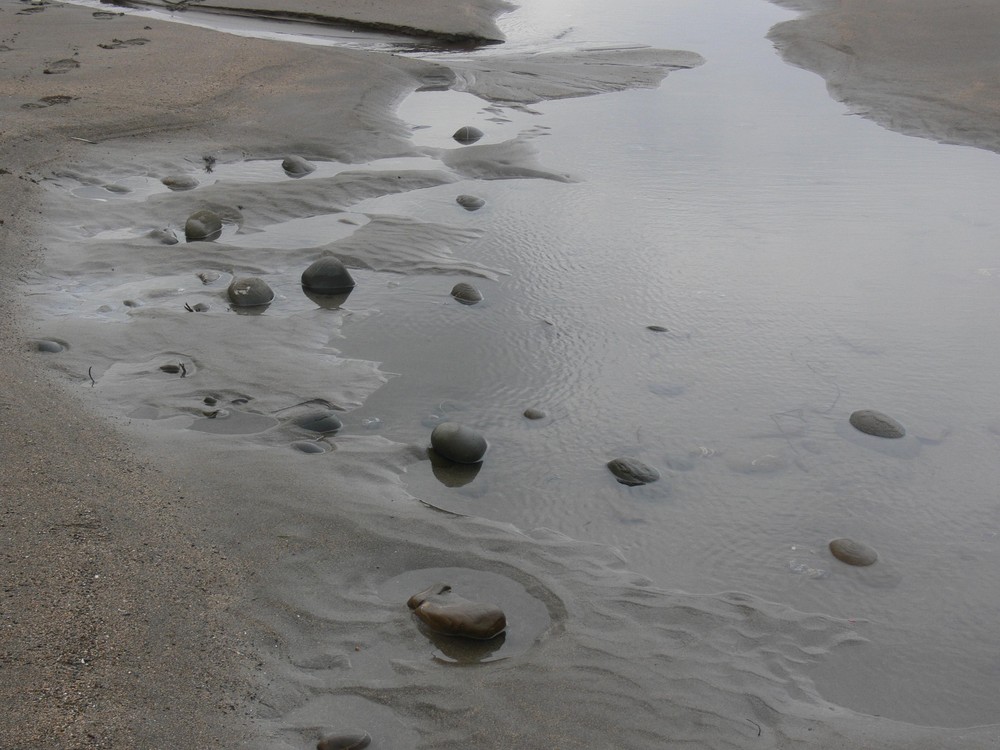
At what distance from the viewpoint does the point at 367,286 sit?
5219 mm

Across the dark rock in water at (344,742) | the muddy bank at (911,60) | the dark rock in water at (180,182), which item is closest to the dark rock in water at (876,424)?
the dark rock in water at (344,742)

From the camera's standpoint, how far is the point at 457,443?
362cm

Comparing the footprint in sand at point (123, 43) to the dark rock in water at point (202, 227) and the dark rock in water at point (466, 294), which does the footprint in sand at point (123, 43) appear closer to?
the dark rock in water at point (202, 227)

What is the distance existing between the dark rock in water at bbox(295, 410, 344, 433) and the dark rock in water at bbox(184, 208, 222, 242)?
227cm

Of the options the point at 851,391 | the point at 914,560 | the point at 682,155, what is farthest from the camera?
the point at 682,155

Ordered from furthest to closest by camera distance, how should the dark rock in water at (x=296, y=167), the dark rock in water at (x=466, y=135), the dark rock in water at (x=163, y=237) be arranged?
the dark rock in water at (x=466, y=135)
the dark rock in water at (x=296, y=167)
the dark rock in water at (x=163, y=237)

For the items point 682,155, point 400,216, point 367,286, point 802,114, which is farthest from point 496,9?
point 367,286

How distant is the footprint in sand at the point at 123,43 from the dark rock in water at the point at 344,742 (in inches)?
362

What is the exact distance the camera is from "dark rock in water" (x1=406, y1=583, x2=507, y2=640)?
2.70 metres

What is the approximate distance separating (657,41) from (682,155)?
5.69m

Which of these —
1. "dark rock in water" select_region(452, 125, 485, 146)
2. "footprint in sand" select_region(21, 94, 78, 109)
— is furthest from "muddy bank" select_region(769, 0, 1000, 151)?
"footprint in sand" select_region(21, 94, 78, 109)

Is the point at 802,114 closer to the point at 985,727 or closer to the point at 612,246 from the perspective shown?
the point at 612,246

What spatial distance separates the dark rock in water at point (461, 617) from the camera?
2701 millimetres

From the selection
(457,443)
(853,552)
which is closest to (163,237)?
(457,443)
